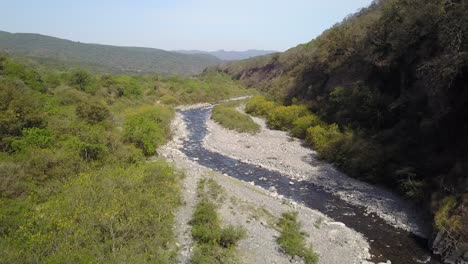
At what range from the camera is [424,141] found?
1811 cm

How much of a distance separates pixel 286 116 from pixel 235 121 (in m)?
5.78

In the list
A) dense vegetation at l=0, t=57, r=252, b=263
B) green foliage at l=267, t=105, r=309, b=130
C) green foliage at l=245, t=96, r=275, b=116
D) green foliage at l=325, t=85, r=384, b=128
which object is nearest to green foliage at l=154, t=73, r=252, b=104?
green foliage at l=245, t=96, r=275, b=116

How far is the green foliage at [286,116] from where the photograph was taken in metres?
32.4

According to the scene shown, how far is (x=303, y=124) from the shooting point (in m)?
29.6

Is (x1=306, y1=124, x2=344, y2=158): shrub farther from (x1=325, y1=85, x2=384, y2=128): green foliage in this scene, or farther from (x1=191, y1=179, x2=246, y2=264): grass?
(x1=191, y1=179, x2=246, y2=264): grass

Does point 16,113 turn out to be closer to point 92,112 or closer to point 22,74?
point 92,112

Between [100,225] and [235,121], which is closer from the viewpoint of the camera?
[100,225]

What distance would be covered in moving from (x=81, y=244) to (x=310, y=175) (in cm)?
1422

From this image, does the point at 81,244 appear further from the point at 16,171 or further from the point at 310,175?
the point at 310,175

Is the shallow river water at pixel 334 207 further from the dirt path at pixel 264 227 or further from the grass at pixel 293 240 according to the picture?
the grass at pixel 293 240

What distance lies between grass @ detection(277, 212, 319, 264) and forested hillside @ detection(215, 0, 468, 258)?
4791 millimetres

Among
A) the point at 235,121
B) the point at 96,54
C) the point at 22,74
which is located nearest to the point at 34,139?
the point at 22,74

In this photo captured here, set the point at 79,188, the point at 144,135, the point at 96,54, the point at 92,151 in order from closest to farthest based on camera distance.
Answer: the point at 79,188, the point at 92,151, the point at 144,135, the point at 96,54

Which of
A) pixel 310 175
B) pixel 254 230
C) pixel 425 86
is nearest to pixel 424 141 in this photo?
pixel 425 86
